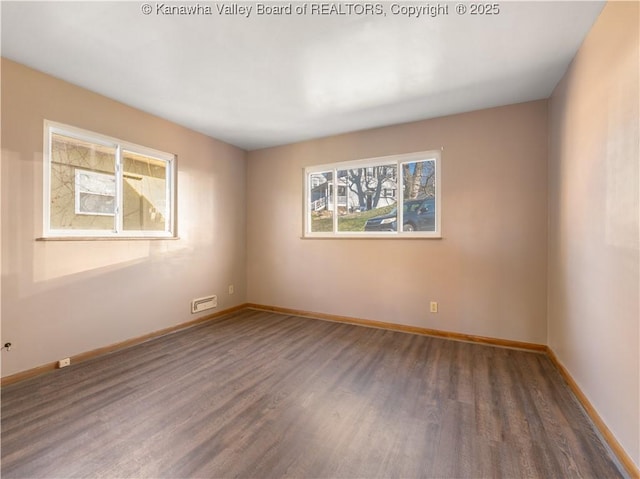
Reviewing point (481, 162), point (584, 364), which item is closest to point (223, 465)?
point (584, 364)

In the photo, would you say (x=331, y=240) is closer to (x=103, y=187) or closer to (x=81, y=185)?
(x=103, y=187)

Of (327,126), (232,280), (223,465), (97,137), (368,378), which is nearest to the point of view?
(223,465)

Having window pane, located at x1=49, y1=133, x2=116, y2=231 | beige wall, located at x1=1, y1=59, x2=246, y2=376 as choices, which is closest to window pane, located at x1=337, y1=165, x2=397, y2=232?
beige wall, located at x1=1, y1=59, x2=246, y2=376

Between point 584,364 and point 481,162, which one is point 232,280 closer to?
point 481,162

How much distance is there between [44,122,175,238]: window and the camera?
99.5 inches

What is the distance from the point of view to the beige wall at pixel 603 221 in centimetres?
142

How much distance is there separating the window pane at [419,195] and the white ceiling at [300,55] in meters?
0.66

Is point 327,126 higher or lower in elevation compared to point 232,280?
higher

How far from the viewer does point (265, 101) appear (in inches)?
115

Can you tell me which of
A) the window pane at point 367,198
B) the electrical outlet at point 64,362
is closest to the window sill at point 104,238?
the electrical outlet at point 64,362

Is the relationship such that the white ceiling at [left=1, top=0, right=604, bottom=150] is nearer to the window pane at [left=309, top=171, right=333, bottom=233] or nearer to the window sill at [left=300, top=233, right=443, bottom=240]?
the window pane at [left=309, top=171, right=333, bottom=233]

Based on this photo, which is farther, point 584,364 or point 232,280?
point 232,280

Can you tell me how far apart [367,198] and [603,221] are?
2.39 meters

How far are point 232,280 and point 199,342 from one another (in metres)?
1.34
